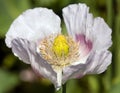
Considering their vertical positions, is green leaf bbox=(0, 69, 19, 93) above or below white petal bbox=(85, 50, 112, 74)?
below

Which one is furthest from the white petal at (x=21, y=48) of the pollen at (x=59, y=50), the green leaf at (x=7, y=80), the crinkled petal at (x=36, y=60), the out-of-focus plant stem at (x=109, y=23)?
the green leaf at (x=7, y=80)

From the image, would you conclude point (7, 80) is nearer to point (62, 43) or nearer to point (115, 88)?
point (115, 88)

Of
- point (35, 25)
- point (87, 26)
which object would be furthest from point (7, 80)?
point (87, 26)

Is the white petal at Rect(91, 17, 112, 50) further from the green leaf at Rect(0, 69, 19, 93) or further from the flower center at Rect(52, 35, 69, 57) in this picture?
the green leaf at Rect(0, 69, 19, 93)

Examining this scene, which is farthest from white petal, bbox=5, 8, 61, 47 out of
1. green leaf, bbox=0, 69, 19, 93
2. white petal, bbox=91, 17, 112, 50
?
green leaf, bbox=0, 69, 19, 93

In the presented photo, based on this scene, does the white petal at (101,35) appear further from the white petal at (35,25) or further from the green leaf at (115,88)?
the green leaf at (115,88)

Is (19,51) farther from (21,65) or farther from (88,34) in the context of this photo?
(21,65)

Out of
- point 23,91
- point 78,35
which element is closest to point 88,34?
point 78,35
